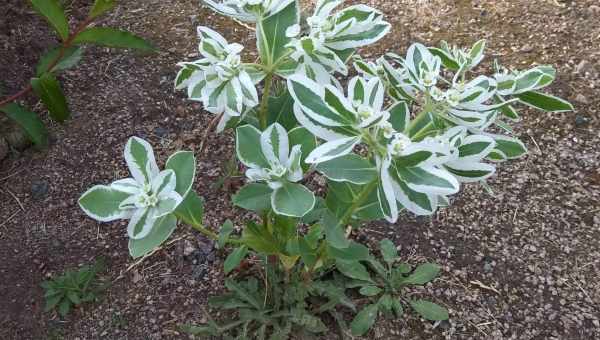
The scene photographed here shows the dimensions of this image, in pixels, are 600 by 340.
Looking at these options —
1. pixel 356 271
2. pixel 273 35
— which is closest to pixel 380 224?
pixel 356 271

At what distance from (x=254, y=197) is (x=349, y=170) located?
202 mm

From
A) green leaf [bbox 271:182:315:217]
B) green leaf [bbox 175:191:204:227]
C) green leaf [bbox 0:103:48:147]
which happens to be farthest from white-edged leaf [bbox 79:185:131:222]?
green leaf [bbox 0:103:48:147]

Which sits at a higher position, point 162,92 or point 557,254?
point 162,92

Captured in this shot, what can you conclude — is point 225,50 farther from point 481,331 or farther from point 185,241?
point 481,331

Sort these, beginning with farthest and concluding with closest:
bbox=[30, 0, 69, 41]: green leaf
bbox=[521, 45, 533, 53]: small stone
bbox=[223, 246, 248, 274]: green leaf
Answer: bbox=[521, 45, 533, 53]: small stone → bbox=[30, 0, 69, 41]: green leaf → bbox=[223, 246, 248, 274]: green leaf

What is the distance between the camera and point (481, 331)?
4.67 feet

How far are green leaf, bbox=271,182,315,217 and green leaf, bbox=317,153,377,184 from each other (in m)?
0.07

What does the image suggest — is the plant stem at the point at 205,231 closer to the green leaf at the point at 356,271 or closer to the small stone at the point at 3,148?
the green leaf at the point at 356,271

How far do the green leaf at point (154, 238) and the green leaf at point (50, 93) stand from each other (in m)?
0.74

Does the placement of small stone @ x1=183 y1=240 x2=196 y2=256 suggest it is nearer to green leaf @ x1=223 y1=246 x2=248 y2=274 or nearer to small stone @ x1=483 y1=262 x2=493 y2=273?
green leaf @ x1=223 y1=246 x2=248 y2=274

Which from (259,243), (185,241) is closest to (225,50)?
(259,243)

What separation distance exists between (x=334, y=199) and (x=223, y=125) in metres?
0.26

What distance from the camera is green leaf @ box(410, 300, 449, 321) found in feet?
4.55

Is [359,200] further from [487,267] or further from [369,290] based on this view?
[487,267]
